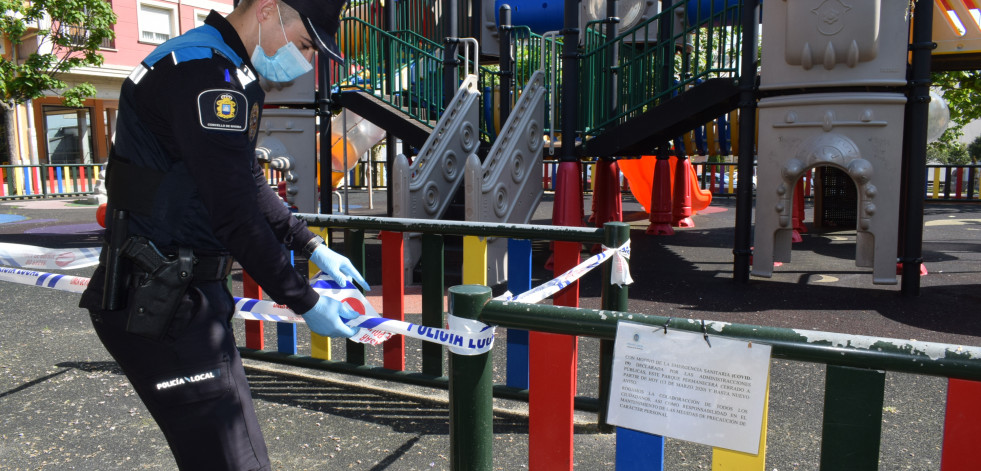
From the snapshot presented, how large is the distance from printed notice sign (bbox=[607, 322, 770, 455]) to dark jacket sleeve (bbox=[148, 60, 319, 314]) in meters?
0.90

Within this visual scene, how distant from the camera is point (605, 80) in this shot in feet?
31.4

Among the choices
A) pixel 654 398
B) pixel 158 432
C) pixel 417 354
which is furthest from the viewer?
pixel 417 354

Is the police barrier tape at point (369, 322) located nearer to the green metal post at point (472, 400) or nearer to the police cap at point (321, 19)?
the green metal post at point (472, 400)

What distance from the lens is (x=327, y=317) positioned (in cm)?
204

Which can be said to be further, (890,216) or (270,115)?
(270,115)

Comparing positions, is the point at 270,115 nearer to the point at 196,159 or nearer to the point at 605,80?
the point at 605,80

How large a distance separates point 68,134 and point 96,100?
1.81 metres

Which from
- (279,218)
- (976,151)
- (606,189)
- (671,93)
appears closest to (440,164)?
(671,93)

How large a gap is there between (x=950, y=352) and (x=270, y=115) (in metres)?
9.33

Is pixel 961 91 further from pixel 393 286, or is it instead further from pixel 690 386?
pixel 690 386

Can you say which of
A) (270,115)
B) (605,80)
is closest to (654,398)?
(605,80)

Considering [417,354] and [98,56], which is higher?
[98,56]

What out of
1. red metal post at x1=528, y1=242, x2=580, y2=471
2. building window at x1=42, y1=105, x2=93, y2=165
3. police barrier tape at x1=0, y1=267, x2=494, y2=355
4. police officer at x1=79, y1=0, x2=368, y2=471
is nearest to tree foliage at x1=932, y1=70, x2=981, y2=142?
police barrier tape at x1=0, y1=267, x2=494, y2=355

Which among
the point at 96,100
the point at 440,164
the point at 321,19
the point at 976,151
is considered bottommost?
the point at 440,164
